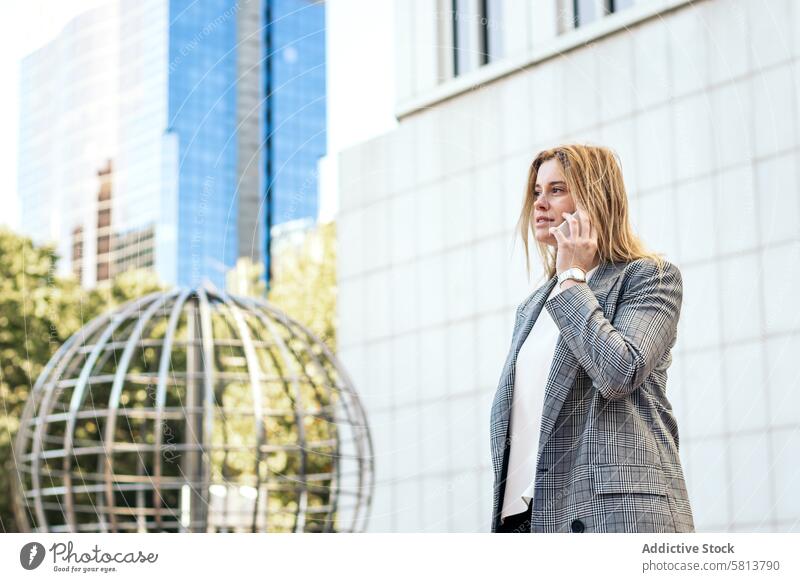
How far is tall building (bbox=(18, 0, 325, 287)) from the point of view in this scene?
20500mm

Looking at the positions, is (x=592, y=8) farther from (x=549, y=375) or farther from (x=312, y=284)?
(x=312, y=284)

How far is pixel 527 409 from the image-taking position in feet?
5.71

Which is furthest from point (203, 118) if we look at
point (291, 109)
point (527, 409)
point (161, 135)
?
point (527, 409)

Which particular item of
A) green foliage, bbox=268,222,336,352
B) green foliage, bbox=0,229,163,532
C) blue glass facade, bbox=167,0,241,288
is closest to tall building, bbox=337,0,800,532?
green foliage, bbox=268,222,336,352

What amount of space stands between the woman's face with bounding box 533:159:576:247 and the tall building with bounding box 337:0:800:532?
2.74 meters

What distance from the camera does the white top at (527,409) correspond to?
5.59 feet

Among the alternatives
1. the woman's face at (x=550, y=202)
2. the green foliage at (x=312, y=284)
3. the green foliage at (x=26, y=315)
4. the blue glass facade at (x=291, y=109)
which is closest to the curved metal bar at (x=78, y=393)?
the woman's face at (x=550, y=202)

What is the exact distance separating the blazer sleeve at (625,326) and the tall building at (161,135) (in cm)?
1730

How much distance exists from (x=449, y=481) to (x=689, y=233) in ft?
6.06

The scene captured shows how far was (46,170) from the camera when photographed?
19.6 metres

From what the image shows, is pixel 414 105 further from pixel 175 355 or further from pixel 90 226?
pixel 90 226

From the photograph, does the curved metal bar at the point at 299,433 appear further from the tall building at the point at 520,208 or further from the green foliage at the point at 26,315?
the green foliage at the point at 26,315
